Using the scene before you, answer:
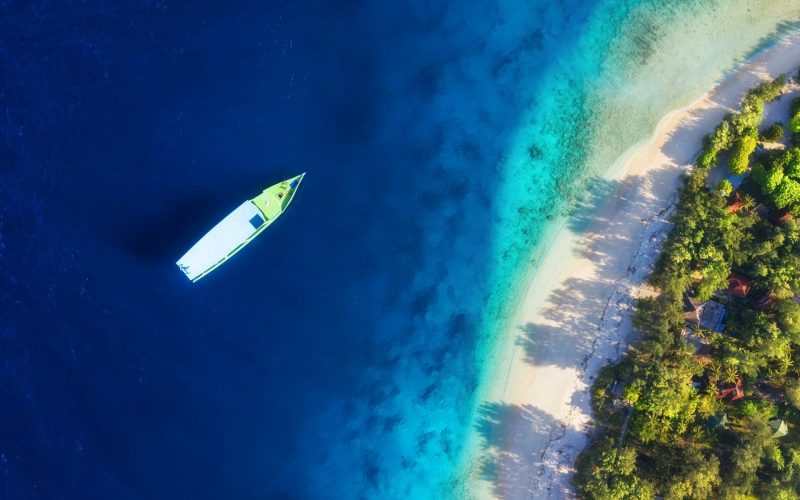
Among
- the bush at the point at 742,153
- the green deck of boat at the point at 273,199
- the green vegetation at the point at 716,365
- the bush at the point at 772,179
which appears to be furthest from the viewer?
the green deck of boat at the point at 273,199

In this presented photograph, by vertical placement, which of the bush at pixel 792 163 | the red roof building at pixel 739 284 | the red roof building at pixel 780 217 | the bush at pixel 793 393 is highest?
the bush at pixel 792 163

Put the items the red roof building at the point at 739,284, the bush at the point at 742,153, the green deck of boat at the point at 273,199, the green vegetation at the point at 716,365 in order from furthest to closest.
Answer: the green deck of boat at the point at 273,199
the red roof building at the point at 739,284
the bush at the point at 742,153
the green vegetation at the point at 716,365

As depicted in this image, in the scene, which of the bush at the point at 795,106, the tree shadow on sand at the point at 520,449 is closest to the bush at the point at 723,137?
the bush at the point at 795,106

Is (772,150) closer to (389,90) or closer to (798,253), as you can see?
(798,253)

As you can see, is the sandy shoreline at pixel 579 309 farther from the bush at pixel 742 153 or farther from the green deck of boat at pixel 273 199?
the green deck of boat at pixel 273 199

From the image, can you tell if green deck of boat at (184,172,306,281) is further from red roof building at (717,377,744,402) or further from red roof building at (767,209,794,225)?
red roof building at (767,209,794,225)

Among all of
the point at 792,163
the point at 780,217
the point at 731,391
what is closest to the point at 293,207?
the point at 731,391

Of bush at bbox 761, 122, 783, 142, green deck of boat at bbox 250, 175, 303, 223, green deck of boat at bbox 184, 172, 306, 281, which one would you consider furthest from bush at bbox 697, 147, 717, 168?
green deck of boat at bbox 250, 175, 303, 223
